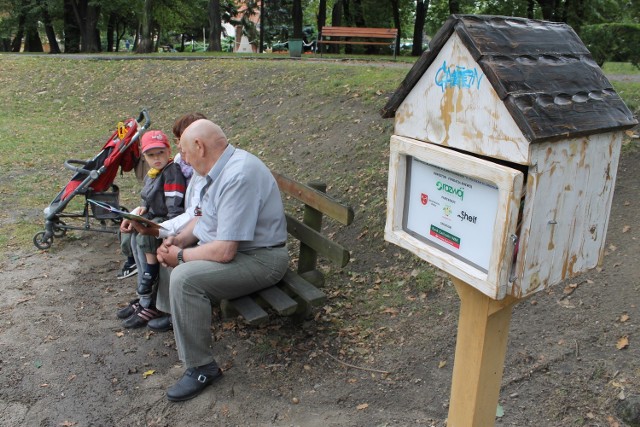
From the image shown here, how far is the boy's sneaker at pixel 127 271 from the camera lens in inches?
209

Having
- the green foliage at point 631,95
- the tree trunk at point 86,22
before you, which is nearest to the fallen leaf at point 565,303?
the green foliage at point 631,95

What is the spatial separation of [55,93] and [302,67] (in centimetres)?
614

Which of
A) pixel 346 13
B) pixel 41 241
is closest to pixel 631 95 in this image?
pixel 41 241

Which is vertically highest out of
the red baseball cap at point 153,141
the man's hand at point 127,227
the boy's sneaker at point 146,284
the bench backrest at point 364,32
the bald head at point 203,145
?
the bench backrest at point 364,32

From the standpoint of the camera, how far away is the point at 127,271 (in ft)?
17.5

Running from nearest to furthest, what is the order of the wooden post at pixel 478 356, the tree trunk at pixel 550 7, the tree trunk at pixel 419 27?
1. the wooden post at pixel 478 356
2. the tree trunk at pixel 550 7
3. the tree trunk at pixel 419 27

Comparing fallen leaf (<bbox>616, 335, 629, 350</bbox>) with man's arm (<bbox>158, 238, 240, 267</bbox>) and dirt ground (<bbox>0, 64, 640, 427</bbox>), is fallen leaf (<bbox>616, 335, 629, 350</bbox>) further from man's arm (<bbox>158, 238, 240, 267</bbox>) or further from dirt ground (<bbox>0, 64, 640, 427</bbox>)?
man's arm (<bbox>158, 238, 240, 267</bbox>)

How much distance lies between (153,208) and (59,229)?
1.86 m

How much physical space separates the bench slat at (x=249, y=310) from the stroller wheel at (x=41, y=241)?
2909mm

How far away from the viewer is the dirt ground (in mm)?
3336

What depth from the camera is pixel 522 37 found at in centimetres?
205

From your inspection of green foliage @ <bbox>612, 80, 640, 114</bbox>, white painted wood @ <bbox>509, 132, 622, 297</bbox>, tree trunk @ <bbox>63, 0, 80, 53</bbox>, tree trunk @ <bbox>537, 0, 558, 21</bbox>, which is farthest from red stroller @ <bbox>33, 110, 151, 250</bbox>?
tree trunk @ <bbox>63, 0, 80, 53</bbox>

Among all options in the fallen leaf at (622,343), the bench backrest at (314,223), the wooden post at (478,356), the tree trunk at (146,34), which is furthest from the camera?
the tree trunk at (146,34)

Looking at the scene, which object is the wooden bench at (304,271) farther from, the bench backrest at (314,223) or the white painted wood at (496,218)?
the white painted wood at (496,218)
